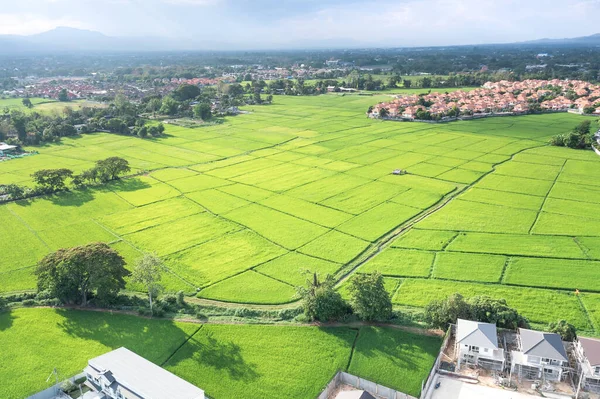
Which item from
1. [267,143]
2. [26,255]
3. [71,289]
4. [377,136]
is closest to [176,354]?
[71,289]

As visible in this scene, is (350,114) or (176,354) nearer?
(176,354)

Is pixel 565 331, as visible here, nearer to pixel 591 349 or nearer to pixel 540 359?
pixel 591 349

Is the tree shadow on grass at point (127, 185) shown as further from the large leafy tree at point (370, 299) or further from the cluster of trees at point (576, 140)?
the cluster of trees at point (576, 140)

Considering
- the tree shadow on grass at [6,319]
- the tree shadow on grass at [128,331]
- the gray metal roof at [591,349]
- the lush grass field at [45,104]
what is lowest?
the tree shadow on grass at [6,319]

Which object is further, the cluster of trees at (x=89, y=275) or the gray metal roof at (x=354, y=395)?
the cluster of trees at (x=89, y=275)

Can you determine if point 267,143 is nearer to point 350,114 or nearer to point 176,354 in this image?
point 350,114

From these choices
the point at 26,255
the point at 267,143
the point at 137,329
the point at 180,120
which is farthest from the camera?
the point at 180,120

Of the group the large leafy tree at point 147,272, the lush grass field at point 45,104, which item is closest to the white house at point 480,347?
the large leafy tree at point 147,272
